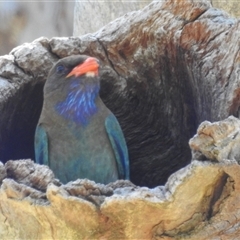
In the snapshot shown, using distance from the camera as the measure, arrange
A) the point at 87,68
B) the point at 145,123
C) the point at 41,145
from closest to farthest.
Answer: the point at 87,68
the point at 41,145
the point at 145,123

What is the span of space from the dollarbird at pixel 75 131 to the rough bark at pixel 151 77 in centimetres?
9

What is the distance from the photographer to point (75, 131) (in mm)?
1723

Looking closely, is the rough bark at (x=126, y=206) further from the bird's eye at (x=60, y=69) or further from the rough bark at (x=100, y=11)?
the rough bark at (x=100, y=11)

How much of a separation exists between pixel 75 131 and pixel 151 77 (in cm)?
28

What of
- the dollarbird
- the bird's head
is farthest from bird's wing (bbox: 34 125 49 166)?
the bird's head

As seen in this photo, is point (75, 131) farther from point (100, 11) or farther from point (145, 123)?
point (100, 11)

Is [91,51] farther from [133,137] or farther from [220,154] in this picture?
[220,154]

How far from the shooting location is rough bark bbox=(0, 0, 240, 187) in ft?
5.00

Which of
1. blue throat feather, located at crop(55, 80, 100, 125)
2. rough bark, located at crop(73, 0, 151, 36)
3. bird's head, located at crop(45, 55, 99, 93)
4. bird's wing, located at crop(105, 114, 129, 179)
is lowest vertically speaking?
bird's wing, located at crop(105, 114, 129, 179)

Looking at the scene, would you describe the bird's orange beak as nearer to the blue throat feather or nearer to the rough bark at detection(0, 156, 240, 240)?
the blue throat feather

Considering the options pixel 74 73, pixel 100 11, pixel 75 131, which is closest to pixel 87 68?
pixel 74 73

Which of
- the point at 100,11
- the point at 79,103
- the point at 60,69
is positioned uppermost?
the point at 100,11

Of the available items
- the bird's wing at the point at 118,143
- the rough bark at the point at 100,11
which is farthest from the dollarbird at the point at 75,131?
the rough bark at the point at 100,11

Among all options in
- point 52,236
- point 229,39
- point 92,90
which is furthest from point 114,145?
point 52,236
